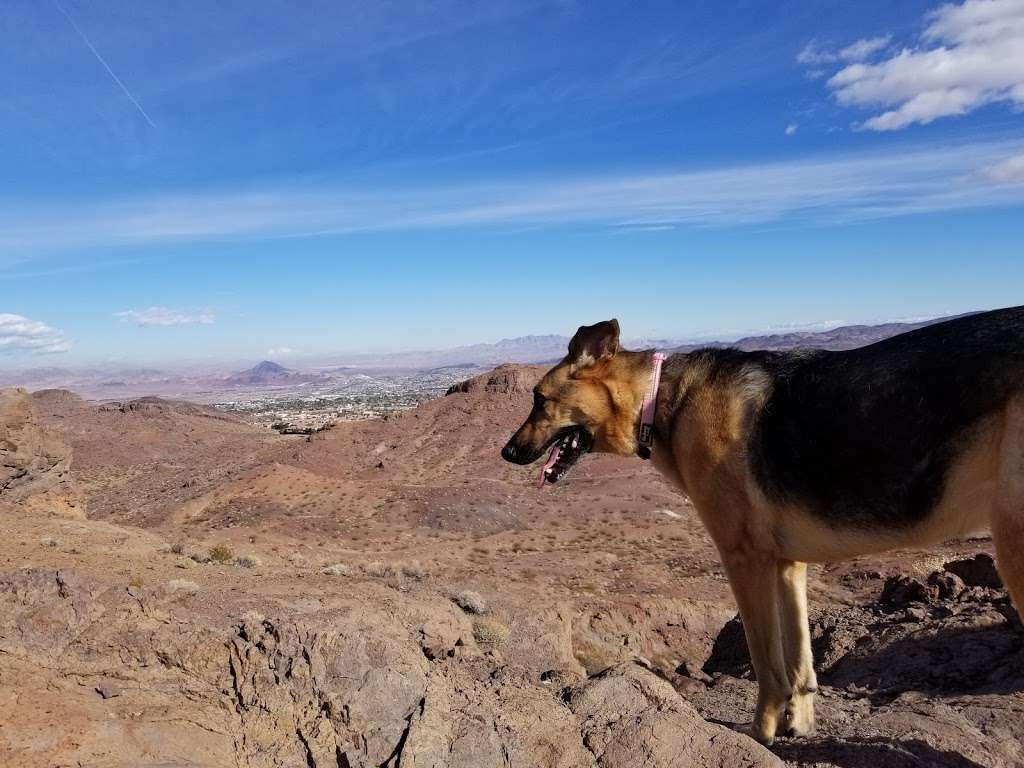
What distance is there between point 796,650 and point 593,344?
259 centimetres

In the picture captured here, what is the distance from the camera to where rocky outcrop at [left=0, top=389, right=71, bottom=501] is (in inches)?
637

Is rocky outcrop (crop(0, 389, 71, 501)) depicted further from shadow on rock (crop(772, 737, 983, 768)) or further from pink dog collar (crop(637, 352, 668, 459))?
shadow on rock (crop(772, 737, 983, 768))

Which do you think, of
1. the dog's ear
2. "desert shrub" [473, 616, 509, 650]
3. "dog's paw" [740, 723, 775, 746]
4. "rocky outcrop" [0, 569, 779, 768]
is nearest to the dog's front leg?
"dog's paw" [740, 723, 775, 746]

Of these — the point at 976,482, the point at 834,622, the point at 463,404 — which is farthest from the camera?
the point at 463,404

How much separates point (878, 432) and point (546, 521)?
79.4 feet

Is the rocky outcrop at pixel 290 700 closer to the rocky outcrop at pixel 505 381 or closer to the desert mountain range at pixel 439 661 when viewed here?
the desert mountain range at pixel 439 661

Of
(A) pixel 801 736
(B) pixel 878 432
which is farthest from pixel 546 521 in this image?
(B) pixel 878 432

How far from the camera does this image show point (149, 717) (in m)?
4.26

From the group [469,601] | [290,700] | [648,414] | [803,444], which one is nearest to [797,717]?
[803,444]

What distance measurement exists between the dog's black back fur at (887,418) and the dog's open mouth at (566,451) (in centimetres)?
127

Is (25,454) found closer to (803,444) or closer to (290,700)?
(290,700)

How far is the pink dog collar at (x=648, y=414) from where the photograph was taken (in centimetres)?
481

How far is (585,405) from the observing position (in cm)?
500

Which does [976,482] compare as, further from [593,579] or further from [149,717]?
[593,579]
